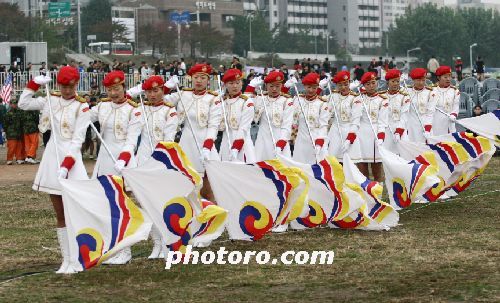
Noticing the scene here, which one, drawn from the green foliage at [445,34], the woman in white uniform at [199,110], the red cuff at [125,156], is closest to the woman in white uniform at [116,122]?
the red cuff at [125,156]

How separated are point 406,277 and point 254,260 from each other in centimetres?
175

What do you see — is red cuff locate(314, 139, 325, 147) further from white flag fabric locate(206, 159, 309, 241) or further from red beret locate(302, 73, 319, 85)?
white flag fabric locate(206, 159, 309, 241)

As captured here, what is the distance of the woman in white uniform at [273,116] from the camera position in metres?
13.6

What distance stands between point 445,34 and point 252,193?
104827mm

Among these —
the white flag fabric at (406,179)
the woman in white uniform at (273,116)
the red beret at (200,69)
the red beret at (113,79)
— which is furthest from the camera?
the white flag fabric at (406,179)

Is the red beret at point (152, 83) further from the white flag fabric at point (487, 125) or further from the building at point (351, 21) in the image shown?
the building at point (351, 21)

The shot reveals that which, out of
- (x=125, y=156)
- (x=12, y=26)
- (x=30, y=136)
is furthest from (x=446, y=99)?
(x=12, y=26)

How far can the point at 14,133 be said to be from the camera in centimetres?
2723

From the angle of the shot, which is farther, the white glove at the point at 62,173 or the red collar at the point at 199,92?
the red collar at the point at 199,92

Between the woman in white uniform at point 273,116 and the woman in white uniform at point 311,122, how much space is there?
1.64 feet

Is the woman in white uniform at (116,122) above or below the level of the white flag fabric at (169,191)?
above

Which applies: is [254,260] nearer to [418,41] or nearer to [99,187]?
[99,187]

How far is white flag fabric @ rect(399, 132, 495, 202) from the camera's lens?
1508 cm

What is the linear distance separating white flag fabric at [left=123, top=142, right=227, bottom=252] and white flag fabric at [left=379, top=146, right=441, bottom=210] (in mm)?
4348
